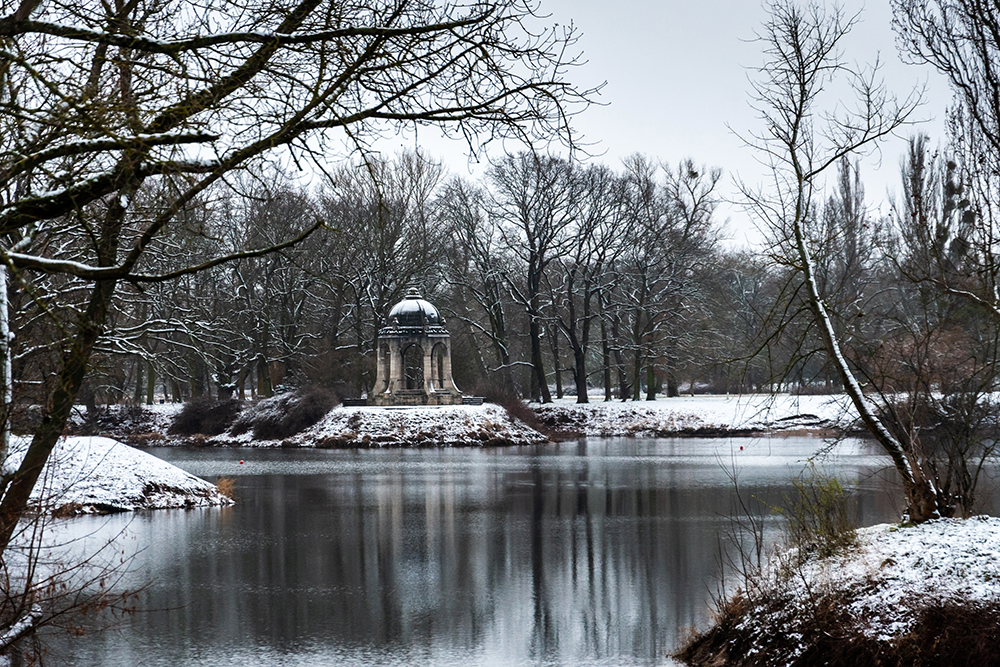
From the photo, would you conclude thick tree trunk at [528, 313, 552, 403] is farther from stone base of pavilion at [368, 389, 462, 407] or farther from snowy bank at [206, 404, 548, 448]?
snowy bank at [206, 404, 548, 448]

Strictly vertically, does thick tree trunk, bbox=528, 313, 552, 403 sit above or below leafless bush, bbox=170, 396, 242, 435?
above

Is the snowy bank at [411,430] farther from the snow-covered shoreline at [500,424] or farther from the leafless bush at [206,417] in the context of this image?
the leafless bush at [206,417]

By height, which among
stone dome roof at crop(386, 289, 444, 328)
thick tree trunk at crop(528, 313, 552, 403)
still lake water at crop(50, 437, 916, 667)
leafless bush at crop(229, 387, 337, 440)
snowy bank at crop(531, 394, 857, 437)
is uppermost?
stone dome roof at crop(386, 289, 444, 328)

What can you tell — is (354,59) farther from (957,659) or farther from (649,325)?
(649,325)

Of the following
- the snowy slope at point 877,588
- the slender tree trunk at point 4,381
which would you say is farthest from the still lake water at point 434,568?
the slender tree trunk at point 4,381

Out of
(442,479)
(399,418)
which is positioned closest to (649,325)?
(399,418)

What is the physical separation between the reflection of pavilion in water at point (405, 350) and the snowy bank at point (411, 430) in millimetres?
2542

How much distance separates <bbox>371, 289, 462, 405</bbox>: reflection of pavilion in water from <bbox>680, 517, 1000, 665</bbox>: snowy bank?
35.3 metres

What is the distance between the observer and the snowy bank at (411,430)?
3900 centimetres

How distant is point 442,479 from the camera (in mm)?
25188

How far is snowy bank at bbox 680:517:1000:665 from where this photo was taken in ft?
23.8

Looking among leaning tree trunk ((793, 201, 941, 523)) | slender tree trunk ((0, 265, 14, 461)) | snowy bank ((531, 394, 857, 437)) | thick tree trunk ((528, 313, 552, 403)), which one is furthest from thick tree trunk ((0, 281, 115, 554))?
thick tree trunk ((528, 313, 552, 403))

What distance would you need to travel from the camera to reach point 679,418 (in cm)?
4434

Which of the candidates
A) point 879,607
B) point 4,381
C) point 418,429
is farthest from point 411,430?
point 4,381
